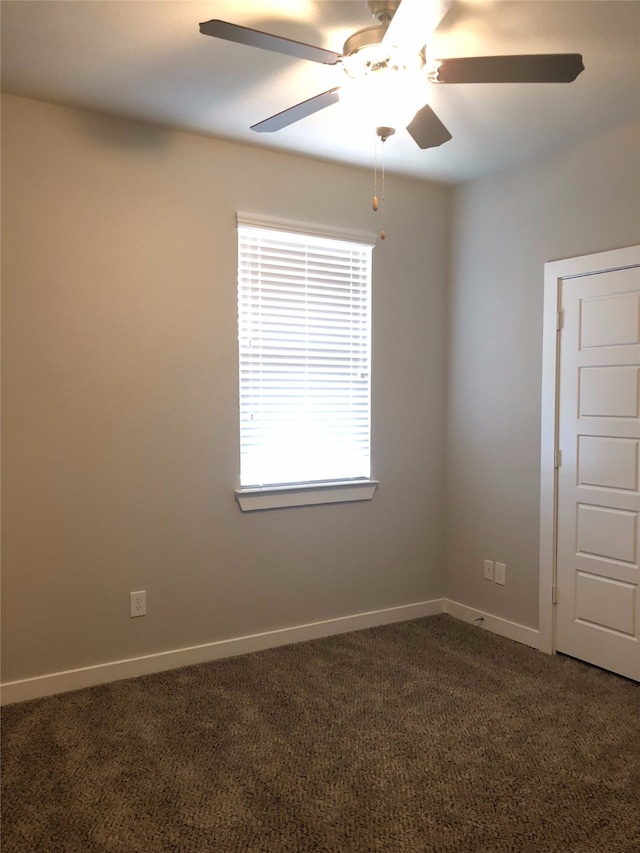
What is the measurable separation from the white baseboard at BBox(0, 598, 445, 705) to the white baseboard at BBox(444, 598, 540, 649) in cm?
10

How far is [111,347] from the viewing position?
3.00 m

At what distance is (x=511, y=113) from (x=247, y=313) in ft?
5.08

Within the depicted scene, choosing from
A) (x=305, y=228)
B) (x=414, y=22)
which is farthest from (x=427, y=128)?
(x=305, y=228)

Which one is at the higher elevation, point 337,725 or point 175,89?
point 175,89

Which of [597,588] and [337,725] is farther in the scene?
[597,588]

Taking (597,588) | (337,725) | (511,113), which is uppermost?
(511,113)

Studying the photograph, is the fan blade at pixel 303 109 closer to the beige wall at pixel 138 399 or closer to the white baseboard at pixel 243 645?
the beige wall at pixel 138 399

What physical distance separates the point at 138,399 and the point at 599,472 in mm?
2272

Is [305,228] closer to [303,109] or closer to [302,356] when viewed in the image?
[302,356]

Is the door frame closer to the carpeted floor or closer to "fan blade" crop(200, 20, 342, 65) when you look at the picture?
the carpeted floor

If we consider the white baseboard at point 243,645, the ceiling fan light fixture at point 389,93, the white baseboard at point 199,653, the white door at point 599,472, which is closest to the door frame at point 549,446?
the white door at point 599,472

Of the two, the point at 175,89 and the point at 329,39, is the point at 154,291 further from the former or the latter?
the point at 329,39

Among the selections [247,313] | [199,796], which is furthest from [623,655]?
[247,313]

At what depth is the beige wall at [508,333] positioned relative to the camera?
315 cm
